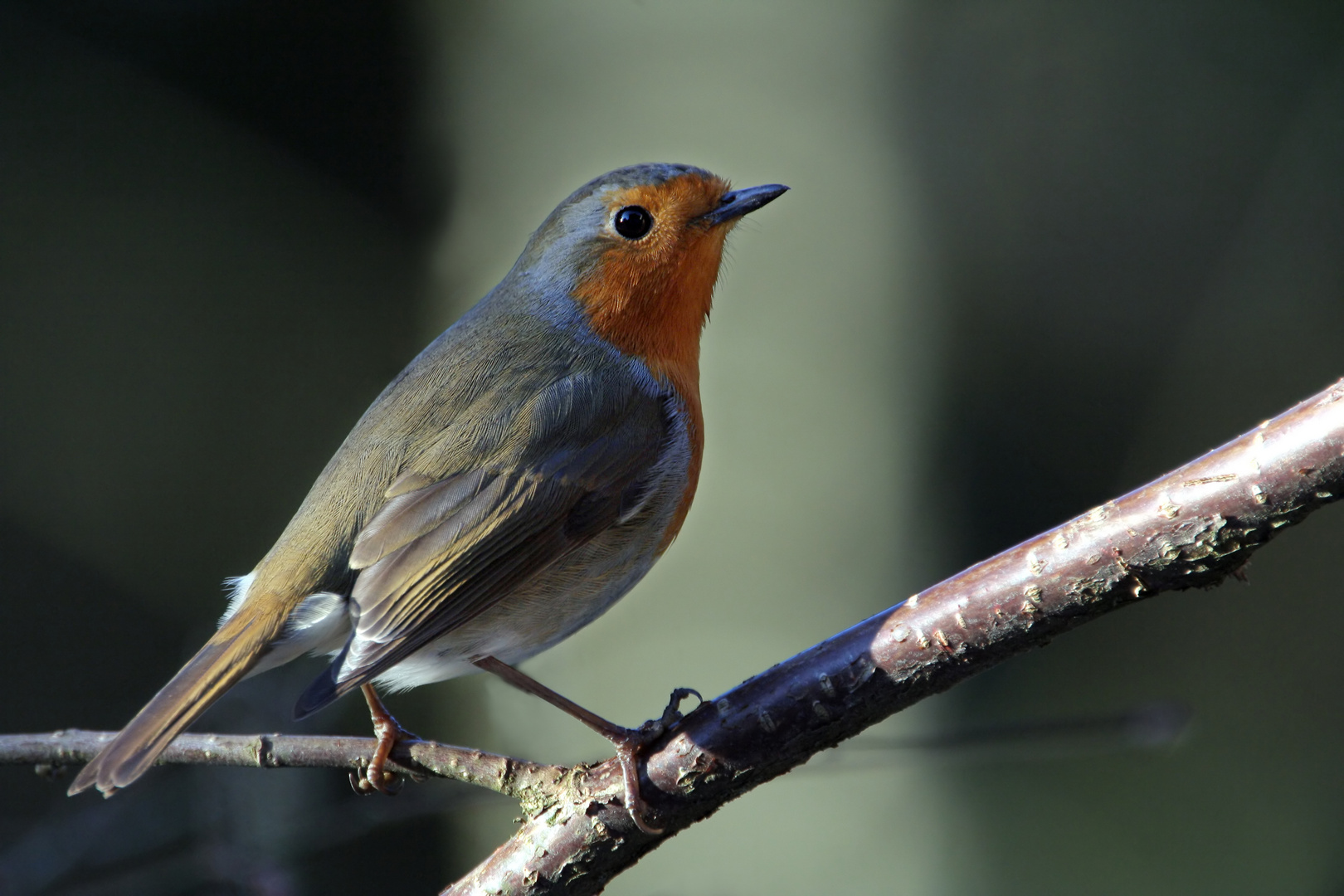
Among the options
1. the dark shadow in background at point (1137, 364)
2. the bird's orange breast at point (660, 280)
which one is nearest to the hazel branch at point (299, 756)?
the bird's orange breast at point (660, 280)

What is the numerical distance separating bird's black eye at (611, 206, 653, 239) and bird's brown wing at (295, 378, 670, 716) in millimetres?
425

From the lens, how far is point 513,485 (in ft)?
7.28

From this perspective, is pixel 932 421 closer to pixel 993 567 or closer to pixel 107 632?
pixel 993 567

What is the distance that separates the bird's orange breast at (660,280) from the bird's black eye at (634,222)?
0.01 m

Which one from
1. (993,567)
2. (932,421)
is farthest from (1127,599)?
(932,421)

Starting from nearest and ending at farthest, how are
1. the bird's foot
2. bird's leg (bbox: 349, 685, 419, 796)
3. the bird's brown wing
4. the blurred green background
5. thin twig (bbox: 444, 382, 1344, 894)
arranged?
thin twig (bbox: 444, 382, 1344, 894)
the bird's foot
the bird's brown wing
bird's leg (bbox: 349, 685, 419, 796)
the blurred green background

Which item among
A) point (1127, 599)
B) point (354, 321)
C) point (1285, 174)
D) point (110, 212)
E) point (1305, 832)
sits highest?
point (110, 212)

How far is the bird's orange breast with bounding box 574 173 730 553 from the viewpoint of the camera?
98.8 inches

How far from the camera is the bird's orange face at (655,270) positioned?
251 cm

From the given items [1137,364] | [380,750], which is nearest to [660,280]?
[380,750]

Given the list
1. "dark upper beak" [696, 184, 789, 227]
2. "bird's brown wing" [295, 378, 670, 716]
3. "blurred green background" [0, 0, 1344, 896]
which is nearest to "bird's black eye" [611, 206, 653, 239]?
"dark upper beak" [696, 184, 789, 227]

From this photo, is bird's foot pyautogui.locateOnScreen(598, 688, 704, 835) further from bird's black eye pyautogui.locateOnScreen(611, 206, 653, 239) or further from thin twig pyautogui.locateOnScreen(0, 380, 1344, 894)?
bird's black eye pyautogui.locateOnScreen(611, 206, 653, 239)

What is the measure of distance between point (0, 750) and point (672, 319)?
159cm

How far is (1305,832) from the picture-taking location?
3.94 m
